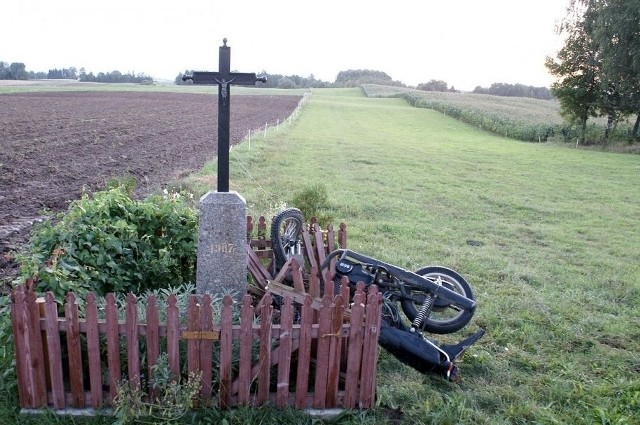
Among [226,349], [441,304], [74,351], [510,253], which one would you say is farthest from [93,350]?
[510,253]

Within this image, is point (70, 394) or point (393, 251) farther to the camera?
point (393, 251)

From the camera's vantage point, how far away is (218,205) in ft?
15.9

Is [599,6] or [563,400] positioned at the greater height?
[599,6]

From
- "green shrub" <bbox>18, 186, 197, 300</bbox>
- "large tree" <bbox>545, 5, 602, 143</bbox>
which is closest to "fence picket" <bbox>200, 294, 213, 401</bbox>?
"green shrub" <bbox>18, 186, 197, 300</bbox>

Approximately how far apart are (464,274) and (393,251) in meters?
1.25

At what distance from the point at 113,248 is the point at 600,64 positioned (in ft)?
119

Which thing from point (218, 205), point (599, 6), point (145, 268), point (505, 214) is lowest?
point (505, 214)

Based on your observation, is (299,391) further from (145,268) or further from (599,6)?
(599,6)

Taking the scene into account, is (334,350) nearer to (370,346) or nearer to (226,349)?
(370,346)

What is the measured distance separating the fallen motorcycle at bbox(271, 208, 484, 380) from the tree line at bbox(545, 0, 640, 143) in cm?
3017

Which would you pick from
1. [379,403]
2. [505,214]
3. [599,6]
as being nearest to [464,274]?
[379,403]

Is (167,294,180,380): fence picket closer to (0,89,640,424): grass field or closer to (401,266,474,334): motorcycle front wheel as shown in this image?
(0,89,640,424): grass field

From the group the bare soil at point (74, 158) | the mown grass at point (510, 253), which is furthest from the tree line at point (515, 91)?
the mown grass at point (510, 253)

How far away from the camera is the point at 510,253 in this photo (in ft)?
29.8
